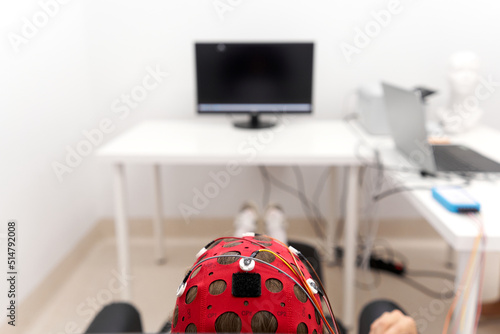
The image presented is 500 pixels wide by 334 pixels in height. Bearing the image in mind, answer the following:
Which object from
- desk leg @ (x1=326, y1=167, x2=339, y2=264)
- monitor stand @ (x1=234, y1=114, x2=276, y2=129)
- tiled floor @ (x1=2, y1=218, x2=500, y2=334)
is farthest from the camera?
desk leg @ (x1=326, y1=167, x2=339, y2=264)

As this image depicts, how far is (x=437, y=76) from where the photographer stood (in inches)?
95.3

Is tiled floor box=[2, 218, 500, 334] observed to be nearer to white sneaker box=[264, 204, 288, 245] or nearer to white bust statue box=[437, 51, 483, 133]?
white sneaker box=[264, 204, 288, 245]

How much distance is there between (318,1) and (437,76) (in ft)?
2.54

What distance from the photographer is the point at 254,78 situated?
217 centimetres

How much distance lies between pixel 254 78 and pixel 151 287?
1159 mm

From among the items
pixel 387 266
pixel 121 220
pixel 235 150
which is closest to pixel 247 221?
pixel 235 150

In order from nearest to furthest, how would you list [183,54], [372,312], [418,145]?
[372,312] < [418,145] < [183,54]

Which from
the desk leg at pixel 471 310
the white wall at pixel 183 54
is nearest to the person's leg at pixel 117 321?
the desk leg at pixel 471 310

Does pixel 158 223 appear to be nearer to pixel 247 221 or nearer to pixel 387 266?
pixel 247 221

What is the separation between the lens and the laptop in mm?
1358

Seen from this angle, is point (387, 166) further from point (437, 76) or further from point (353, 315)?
point (437, 76)

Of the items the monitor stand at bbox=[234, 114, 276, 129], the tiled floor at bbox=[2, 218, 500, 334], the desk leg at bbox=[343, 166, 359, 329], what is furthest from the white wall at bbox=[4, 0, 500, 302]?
the desk leg at bbox=[343, 166, 359, 329]

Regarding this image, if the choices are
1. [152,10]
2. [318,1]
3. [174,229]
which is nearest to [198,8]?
[152,10]

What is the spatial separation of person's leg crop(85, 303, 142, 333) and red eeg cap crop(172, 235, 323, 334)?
344 mm
